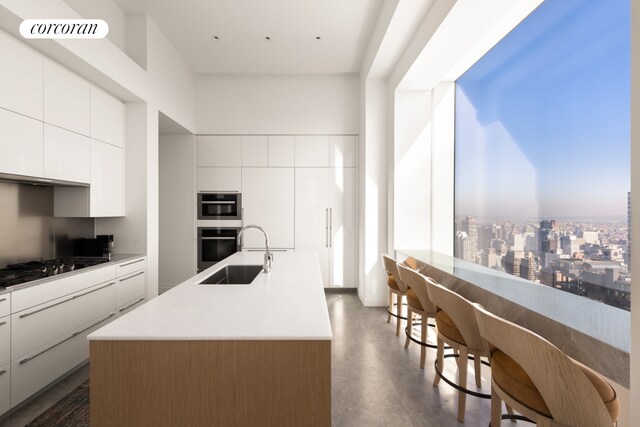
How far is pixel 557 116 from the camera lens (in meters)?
2.49

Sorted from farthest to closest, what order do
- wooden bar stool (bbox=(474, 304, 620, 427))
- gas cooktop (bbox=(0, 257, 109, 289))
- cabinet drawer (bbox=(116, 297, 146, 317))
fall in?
cabinet drawer (bbox=(116, 297, 146, 317)), gas cooktop (bbox=(0, 257, 109, 289)), wooden bar stool (bbox=(474, 304, 620, 427))

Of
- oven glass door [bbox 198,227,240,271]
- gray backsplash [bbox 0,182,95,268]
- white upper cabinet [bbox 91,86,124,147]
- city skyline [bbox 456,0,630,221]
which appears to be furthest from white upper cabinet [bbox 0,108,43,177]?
city skyline [bbox 456,0,630,221]

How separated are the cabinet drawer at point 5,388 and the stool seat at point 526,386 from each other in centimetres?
270

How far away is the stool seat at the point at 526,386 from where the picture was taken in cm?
118

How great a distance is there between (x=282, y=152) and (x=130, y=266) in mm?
2737

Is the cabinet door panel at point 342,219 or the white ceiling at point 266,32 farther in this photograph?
the cabinet door panel at point 342,219

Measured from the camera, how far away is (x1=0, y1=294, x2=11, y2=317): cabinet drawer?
194cm

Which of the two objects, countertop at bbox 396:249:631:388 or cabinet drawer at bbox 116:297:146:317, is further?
cabinet drawer at bbox 116:297:146:317

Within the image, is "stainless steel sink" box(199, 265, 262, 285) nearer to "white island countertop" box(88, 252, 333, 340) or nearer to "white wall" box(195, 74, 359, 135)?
"white island countertop" box(88, 252, 333, 340)

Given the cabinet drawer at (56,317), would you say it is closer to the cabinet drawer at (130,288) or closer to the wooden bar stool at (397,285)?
the cabinet drawer at (130,288)

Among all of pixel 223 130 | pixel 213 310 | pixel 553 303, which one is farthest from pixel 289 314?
pixel 223 130

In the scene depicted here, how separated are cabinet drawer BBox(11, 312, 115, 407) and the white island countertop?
A: 117 centimetres

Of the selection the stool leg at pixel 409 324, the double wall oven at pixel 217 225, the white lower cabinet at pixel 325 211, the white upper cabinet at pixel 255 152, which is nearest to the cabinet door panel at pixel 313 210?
the white lower cabinet at pixel 325 211

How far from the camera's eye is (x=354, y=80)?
5.23 meters
